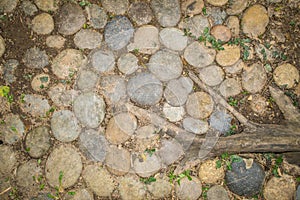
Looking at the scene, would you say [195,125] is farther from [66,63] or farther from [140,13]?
[66,63]

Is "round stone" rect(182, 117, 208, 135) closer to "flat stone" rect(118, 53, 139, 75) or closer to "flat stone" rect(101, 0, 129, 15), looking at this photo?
"flat stone" rect(118, 53, 139, 75)

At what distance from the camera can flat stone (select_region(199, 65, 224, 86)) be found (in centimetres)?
254

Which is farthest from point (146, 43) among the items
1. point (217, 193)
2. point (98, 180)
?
point (217, 193)

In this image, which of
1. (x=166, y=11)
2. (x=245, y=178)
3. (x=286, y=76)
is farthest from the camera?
(x=166, y=11)

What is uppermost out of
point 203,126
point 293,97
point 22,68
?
point 22,68

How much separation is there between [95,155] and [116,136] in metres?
0.30

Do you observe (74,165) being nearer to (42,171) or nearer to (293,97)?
(42,171)

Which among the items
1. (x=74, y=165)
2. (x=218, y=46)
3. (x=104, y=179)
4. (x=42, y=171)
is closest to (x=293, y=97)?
(x=218, y=46)

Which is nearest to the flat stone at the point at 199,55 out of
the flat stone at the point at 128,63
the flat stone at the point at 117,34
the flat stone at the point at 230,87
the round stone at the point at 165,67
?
the round stone at the point at 165,67

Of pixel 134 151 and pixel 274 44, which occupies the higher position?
pixel 274 44

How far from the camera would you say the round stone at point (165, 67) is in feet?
8.39

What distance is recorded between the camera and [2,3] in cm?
260

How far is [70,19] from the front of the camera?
2596mm

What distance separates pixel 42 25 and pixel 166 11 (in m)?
1.42
